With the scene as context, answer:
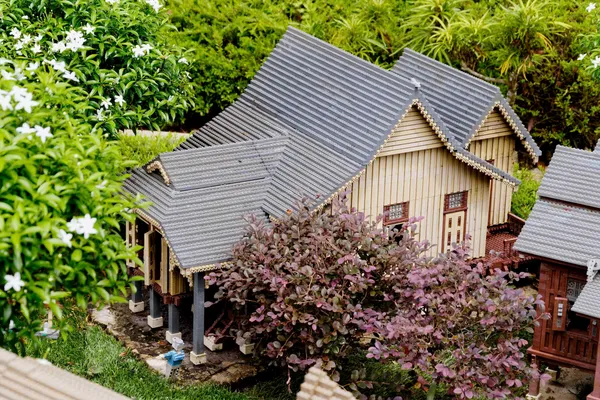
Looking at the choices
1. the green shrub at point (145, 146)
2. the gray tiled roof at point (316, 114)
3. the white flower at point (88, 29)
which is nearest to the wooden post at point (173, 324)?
the gray tiled roof at point (316, 114)

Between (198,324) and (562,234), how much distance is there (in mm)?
7536

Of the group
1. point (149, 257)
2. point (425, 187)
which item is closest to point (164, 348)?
point (149, 257)

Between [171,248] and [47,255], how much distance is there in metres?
6.81

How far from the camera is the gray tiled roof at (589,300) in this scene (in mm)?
20453

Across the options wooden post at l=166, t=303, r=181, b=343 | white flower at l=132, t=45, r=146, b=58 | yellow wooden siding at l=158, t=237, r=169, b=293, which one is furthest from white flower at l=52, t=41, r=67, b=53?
wooden post at l=166, t=303, r=181, b=343

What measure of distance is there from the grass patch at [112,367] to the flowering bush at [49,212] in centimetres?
534

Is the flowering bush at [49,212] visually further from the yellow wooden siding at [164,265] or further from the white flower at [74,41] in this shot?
the yellow wooden siding at [164,265]

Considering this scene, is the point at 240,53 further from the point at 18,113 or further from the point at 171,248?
the point at 18,113

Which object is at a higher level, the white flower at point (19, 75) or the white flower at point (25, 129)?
the white flower at point (19, 75)

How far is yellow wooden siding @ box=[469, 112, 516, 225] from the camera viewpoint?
2761 centimetres

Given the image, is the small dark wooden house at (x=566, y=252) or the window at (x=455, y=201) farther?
the window at (x=455, y=201)

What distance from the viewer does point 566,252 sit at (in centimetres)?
2172

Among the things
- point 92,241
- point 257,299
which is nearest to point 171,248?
point 257,299

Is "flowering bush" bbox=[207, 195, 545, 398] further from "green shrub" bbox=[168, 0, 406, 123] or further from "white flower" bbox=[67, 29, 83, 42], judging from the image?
"green shrub" bbox=[168, 0, 406, 123]
